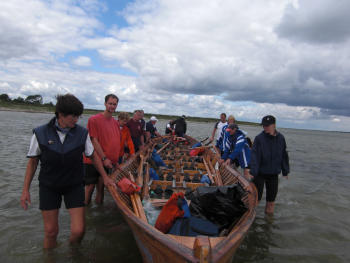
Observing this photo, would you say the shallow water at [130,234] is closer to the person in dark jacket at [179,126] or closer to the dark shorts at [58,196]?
the dark shorts at [58,196]

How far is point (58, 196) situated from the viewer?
264 centimetres

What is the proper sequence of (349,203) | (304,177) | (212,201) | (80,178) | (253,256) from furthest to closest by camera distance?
(304,177) < (349,203) < (253,256) < (212,201) < (80,178)

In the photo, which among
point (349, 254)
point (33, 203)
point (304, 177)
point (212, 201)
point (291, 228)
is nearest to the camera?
point (212, 201)

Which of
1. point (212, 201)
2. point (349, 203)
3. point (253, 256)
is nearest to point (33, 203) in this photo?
point (212, 201)

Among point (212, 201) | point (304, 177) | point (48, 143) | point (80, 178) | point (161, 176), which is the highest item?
point (48, 143)

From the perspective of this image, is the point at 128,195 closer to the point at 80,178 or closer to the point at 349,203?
the point at 80,178

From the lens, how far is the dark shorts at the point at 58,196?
253 cm

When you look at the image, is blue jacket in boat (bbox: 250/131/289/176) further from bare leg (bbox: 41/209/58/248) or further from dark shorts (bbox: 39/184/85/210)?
bare leg (bbox: 41/209/58/248)

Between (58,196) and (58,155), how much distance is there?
565mm

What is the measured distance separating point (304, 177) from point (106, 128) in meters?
10.7

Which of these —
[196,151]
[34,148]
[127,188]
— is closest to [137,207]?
[127,188]

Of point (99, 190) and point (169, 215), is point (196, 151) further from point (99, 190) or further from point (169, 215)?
point (169, 215)

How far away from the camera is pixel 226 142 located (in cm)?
584

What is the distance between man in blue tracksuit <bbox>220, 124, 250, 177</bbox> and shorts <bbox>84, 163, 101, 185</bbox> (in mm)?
3039
